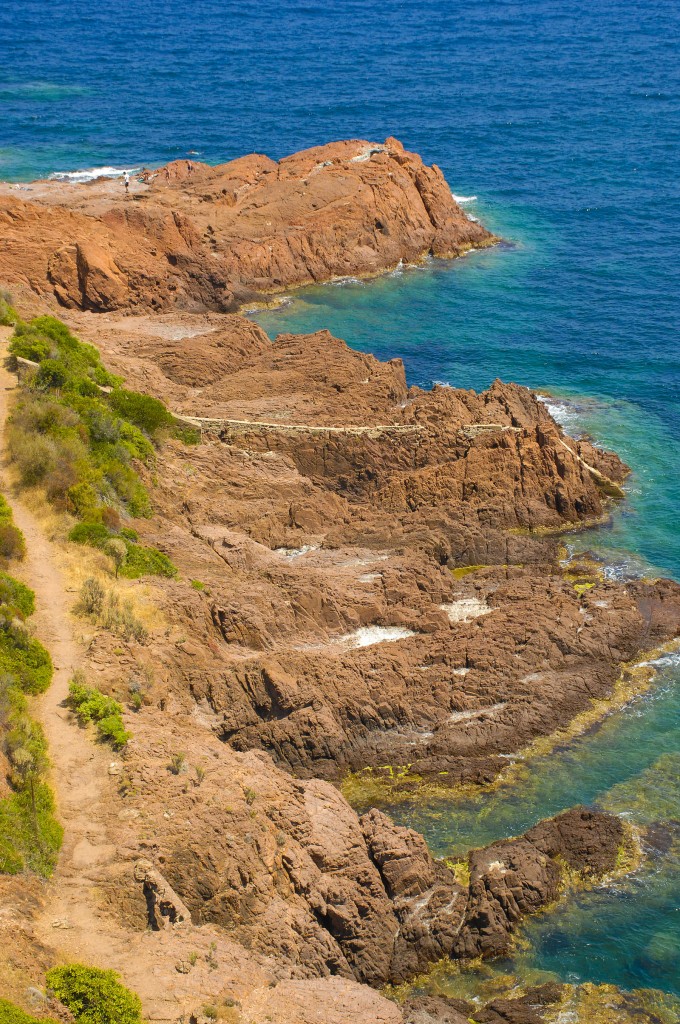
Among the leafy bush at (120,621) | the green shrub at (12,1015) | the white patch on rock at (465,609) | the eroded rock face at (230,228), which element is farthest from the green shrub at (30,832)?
the eroded rock face at (230,228)

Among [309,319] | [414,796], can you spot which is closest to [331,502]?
[414,796]

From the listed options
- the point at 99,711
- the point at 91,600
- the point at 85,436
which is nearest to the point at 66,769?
the point at 99,711

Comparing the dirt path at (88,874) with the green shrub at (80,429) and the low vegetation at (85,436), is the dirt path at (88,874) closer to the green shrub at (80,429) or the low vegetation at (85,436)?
the low vegetation at (85,436)

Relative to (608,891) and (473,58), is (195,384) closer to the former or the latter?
(608,891)

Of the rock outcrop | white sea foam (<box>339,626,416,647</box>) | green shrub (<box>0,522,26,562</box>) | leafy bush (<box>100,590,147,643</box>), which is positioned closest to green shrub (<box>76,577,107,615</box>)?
leafy bush (<box>100,590,147,643</box>)

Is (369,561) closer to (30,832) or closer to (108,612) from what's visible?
(108,612)

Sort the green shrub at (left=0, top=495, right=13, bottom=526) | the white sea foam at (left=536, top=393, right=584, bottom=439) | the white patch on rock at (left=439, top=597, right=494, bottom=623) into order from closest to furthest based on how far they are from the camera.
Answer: the green shrub at (left=0, top=495, right=13, bottom=526) < the white patch on rock at (left=439, top=597, right=494, bottom=623) < the white sea foam at (left=536, top=393, right=584, bottom=439)

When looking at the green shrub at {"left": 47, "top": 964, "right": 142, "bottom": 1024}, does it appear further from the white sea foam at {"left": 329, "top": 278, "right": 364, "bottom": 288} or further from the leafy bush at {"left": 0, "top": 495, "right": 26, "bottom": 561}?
the white sea foam at {"left": 329, "top": 278, "right": 364, "bottom": 288}
